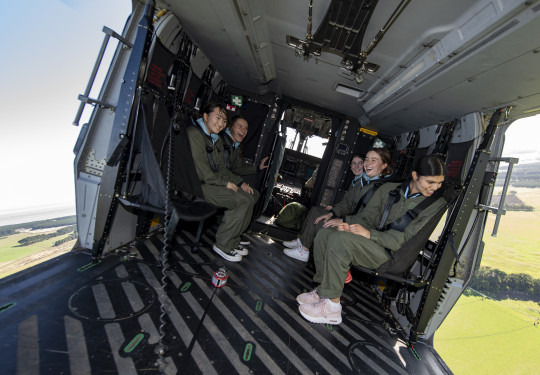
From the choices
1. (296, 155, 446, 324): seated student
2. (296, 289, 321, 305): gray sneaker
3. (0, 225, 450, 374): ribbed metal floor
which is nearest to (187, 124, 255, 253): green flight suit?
(0, 225, 450, 374): ribbed metal floor

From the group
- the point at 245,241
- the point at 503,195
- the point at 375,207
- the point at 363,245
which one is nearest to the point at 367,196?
the point at 375,207

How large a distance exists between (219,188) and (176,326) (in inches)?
61.1

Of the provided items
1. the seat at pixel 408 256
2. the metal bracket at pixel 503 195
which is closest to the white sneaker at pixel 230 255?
the seat at pixel 408 256

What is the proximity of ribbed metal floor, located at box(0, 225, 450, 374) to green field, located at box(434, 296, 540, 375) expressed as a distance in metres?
13.4

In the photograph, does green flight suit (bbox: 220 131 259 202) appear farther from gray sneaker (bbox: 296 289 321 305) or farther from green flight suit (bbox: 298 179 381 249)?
gray sneaker (bbox: 296 289 321 305)

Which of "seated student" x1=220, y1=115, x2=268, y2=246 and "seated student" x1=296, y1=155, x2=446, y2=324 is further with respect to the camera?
"seated student" x1=220, y1=115, x2=268, y2=246

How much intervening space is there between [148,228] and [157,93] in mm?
1802

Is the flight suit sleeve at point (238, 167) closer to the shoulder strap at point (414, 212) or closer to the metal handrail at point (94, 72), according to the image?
the metal handrail at point (94, 72)

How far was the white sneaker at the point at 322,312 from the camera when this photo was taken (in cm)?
213

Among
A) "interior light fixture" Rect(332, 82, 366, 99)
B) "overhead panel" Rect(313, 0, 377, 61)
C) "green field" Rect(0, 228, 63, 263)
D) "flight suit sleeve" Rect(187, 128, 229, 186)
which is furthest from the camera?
"green field" Rect(0, 228, 63, 263)

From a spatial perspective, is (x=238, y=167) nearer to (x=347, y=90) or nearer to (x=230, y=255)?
(x=230, y=255)

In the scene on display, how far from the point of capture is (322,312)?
2.16 m

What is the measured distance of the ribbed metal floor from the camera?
1.30m

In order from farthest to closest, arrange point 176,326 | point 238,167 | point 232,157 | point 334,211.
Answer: point 238,167, point 232,157, point 334,211, point 176,326
